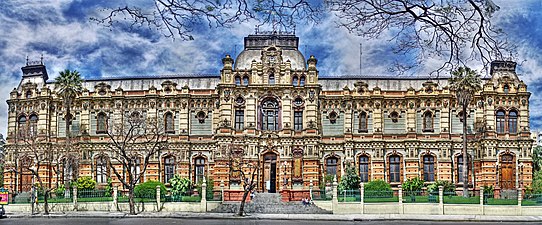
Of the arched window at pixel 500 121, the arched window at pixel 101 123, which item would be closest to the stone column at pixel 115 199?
the arched window at pixel 101 123

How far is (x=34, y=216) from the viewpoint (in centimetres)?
3922

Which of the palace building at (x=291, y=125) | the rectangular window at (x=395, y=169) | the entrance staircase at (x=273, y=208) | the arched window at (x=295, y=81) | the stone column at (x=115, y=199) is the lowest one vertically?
the entrance staircase at (x=273, y=208)

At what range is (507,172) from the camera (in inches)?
2085

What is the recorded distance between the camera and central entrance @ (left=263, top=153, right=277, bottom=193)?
52781 mm

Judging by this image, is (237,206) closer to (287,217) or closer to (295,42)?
(287,217)

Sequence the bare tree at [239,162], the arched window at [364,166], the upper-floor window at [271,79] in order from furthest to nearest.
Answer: the arched window at [364,166] → the upper-floor window at [271,79] → the bare tree at [239,162]

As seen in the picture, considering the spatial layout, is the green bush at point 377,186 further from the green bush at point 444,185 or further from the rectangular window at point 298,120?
the rectangular window at point 298,120

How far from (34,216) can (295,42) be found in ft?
84.6

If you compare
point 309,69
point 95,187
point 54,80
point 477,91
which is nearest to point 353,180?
point 309,69

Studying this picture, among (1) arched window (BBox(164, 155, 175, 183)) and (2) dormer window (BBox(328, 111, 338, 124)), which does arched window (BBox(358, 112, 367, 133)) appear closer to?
(2) dormer window (BBox(328, 111, 338, 124))

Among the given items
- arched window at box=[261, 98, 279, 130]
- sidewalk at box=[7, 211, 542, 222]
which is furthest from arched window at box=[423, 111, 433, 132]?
sidewalk at box=[7, 211, 542, 222]

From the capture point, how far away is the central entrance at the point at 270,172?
52781mm

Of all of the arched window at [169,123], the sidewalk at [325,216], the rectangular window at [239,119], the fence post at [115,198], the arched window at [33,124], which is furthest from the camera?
the arched window at [33,124]

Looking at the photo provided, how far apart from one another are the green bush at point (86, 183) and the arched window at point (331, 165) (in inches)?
724
